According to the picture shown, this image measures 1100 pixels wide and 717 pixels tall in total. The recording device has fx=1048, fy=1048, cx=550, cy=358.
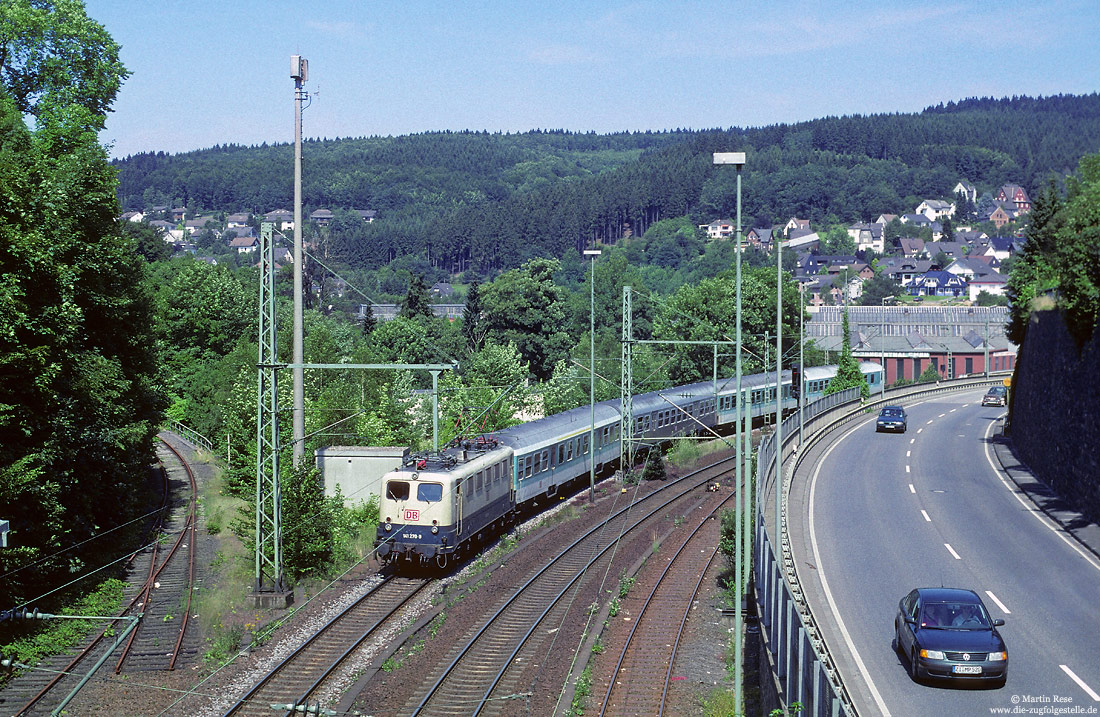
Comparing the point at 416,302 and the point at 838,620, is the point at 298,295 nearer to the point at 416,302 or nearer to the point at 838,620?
the point at 838,620

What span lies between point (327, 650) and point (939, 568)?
1515cm

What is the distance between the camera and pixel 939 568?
26391 mm

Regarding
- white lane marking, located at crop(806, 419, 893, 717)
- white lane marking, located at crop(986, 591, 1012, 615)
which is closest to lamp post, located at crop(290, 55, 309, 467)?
white lane marking, located at crop(806, 419, 893, 717)

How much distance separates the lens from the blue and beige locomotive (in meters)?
27.1

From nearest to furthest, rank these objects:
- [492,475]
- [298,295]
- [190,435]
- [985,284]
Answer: [298,295] < [492,475] < [190,435] < [985,284]

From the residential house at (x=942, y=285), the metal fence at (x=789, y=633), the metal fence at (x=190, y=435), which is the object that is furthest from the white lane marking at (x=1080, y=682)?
the residential house at (x=942, y=285)

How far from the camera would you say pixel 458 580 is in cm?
2798

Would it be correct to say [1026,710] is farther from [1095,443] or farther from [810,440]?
[810,440]

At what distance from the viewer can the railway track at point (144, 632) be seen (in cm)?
1948

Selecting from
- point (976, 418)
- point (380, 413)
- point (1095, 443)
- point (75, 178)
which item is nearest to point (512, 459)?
point (380, 413)

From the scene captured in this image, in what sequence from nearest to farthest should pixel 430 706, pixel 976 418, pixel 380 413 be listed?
pixel 430 706
pixel 380 413
pixel 976 418

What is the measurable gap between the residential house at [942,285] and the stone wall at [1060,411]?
14609 cm

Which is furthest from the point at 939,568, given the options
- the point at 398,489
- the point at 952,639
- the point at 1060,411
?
the point at 1060,411

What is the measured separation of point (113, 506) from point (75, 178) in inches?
419
